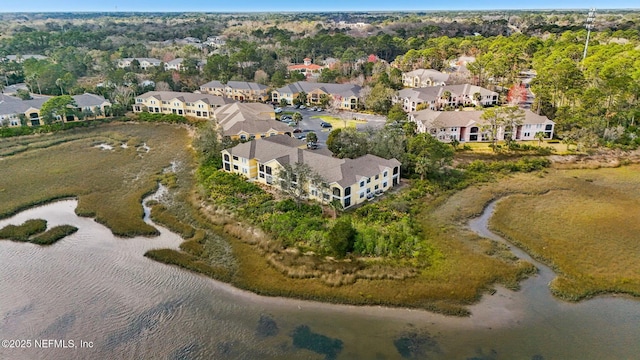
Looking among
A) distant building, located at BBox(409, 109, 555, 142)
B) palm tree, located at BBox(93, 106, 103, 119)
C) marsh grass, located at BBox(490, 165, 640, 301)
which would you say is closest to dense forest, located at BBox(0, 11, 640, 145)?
distant building, located at BBox(409, 109, 555, 142)

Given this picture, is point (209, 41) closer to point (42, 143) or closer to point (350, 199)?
point (42, 143)

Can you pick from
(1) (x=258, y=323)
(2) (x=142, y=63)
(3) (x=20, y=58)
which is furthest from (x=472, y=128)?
(3) (x=20, y=58)

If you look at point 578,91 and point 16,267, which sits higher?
point 578,91

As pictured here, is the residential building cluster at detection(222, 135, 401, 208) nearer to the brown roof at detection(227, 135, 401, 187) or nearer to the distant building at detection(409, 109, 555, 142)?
the brown roof at detection(227, 135, 401, 187)

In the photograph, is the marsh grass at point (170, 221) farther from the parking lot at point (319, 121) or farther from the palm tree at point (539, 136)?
the palm tree at point (539, 136)

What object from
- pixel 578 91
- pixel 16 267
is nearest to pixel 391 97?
pixel 578 91

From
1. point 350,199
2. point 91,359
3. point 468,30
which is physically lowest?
point 91,359
